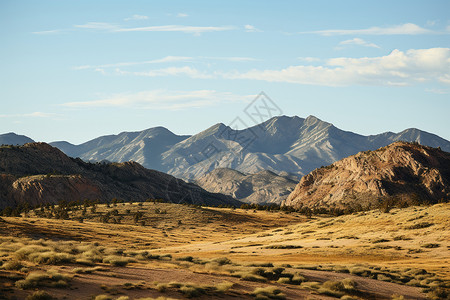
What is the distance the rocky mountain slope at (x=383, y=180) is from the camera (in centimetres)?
11050

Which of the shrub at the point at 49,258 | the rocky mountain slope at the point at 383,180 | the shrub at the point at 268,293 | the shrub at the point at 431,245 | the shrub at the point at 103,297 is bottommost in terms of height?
the shrub at the point at 431,245

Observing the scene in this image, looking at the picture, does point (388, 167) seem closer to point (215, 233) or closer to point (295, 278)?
point (215, 233)

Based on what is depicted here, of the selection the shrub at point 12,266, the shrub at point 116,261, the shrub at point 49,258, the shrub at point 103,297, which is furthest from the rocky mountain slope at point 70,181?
the shrub at point 103,297

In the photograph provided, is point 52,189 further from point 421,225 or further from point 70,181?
point 421,225

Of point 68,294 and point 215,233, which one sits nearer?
point 68,294

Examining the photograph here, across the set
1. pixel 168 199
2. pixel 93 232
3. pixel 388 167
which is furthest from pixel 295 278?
pixel 168 199

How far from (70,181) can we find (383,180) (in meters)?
73.8

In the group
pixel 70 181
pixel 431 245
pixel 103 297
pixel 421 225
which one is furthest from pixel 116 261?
pixel 70 181

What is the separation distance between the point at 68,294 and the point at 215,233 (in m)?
49.6

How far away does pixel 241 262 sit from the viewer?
31.2 metres

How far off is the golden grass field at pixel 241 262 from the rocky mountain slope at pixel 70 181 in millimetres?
47792

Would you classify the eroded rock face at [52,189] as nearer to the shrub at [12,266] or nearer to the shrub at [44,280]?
the shrub at [12,266]

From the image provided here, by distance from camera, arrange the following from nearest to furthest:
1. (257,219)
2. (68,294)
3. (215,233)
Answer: (68,294) < (215,233) < (257,219)

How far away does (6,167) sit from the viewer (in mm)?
120500
